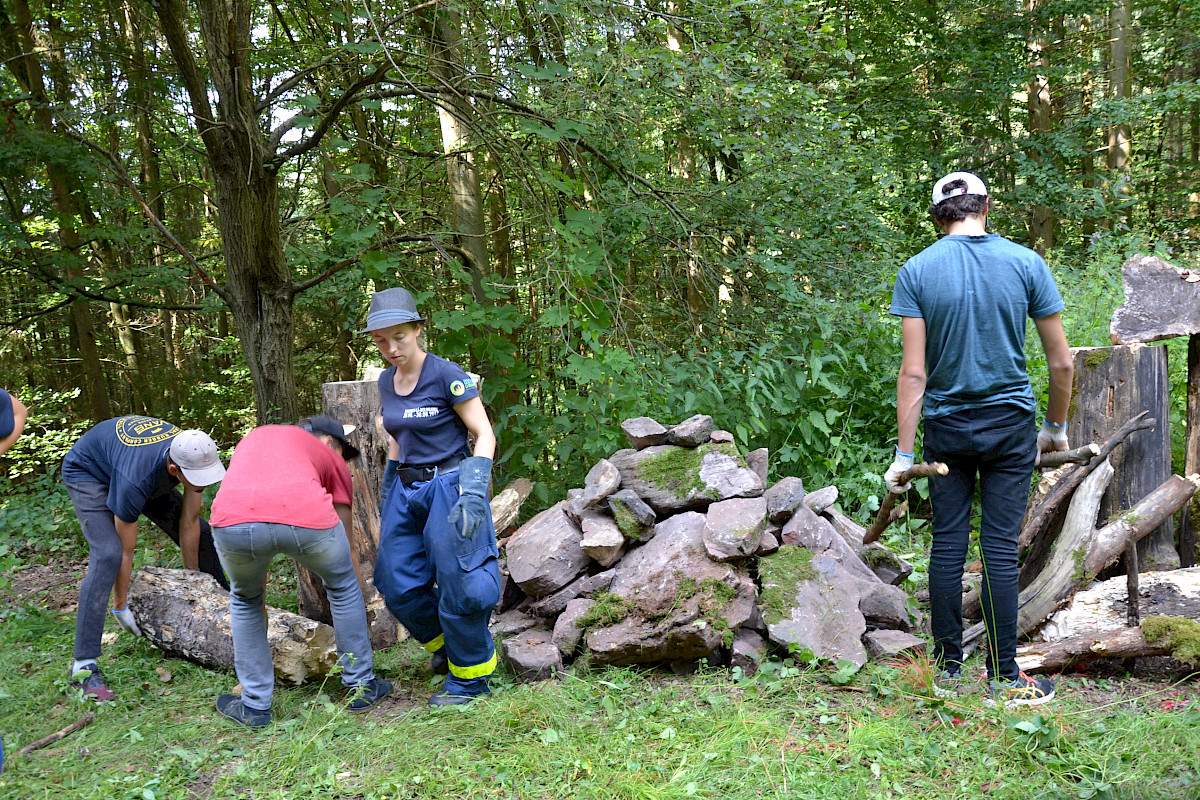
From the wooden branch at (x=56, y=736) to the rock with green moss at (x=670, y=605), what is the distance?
239 cm

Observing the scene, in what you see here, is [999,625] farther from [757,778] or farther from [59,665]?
[59,665]

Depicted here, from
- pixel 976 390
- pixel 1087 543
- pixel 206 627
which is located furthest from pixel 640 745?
pixel 206 627

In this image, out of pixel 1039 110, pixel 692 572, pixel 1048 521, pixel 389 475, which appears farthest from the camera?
Answer: pixel 1039 110

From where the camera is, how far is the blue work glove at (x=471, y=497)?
3.30 meters

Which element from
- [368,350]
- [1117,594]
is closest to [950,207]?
[1117,594]

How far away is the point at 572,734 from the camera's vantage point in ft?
9.96

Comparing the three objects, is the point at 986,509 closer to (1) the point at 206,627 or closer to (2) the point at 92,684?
(1) the point at 206,627

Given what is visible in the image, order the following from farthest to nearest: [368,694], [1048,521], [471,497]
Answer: [1048,521], [368,694], [471,497]

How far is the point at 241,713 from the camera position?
343 centimetres

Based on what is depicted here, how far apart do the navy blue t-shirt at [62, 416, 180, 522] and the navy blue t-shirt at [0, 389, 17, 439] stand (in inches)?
26.7

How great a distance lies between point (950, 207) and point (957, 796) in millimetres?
2195

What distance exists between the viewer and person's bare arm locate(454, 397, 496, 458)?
3414 mm

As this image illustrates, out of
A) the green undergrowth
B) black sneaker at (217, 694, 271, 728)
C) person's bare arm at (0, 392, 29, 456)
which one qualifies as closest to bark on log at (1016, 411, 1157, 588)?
the green undergrowth

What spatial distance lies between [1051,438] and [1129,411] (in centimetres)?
104
